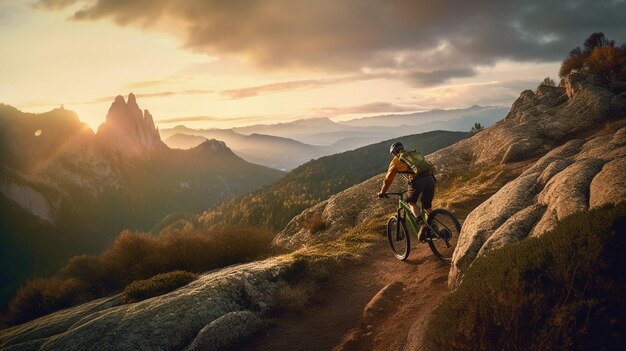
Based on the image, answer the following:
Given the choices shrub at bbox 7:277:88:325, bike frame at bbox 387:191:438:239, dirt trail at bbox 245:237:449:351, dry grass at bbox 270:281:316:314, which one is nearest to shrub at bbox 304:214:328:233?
dirt trail at bbox 245:237:449:351

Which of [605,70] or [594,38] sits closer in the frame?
[605,70]

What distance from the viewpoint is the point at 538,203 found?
896 centimetres

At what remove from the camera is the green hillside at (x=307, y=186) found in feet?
358

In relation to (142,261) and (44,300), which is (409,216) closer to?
(142,261)

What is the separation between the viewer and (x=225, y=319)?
8609 millimetres

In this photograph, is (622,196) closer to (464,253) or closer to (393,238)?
(464,253)

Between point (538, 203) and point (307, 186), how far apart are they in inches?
5275

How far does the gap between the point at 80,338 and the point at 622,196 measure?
1235 cm

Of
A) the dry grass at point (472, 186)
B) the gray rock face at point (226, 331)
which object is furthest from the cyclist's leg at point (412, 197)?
the dry grass at point (472, 186)

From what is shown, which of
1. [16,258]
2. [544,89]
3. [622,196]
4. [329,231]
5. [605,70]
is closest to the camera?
[622,196]

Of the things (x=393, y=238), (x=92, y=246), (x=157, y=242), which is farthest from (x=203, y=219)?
(x=393, y=238)

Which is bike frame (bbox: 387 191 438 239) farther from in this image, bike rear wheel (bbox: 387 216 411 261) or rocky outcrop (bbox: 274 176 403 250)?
rocky outcrop (bbox: 274 176 403 250)

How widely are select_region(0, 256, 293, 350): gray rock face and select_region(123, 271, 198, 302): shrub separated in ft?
2.47

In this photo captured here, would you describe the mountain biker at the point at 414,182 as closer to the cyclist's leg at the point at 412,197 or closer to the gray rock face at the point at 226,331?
the cyclist's leg at the point at 412,197
